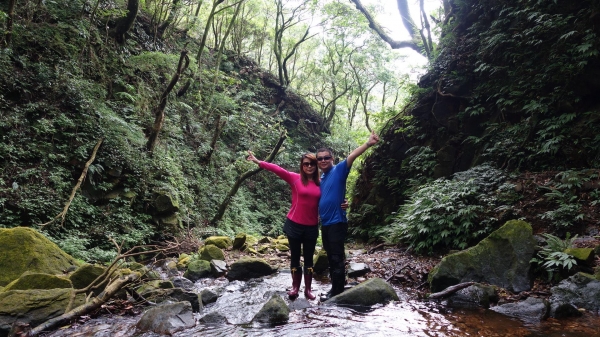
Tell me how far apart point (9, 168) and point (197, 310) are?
614cm

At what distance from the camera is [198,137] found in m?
16.7

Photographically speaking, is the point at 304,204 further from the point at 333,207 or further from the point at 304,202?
the point at 333,207

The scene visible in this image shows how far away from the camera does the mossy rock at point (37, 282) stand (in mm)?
4323

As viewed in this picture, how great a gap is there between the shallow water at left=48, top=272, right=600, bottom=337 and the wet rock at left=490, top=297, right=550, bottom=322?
12cm

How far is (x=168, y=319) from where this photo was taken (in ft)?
13.3

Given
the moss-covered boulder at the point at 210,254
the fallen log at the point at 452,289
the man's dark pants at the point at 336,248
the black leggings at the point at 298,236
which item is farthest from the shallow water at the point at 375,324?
the moss-covered boulder at the point at 210,254

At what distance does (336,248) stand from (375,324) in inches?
43.9

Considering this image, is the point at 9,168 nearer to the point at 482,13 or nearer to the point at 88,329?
the point at 88,329

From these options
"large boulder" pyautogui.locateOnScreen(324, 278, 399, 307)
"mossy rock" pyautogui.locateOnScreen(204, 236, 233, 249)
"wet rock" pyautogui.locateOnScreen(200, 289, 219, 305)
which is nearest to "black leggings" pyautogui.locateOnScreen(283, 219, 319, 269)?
"large boulder" pyautogui.locateOnScreen(324, 278, 399, 307)

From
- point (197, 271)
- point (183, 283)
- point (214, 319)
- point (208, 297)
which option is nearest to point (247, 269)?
point (197, 271)

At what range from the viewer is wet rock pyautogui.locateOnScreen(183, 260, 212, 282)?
23.3 ft

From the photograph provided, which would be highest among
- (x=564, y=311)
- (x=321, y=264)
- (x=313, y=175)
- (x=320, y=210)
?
(x=313, y=175)

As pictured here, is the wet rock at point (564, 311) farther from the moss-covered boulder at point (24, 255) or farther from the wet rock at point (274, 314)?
the moss-covered boulder at point (24, 255)

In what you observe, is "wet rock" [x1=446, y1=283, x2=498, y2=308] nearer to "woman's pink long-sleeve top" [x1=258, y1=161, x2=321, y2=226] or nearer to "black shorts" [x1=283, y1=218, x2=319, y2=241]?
"black shorts" [x1=283, y1=218, x2=319, y2=241]
